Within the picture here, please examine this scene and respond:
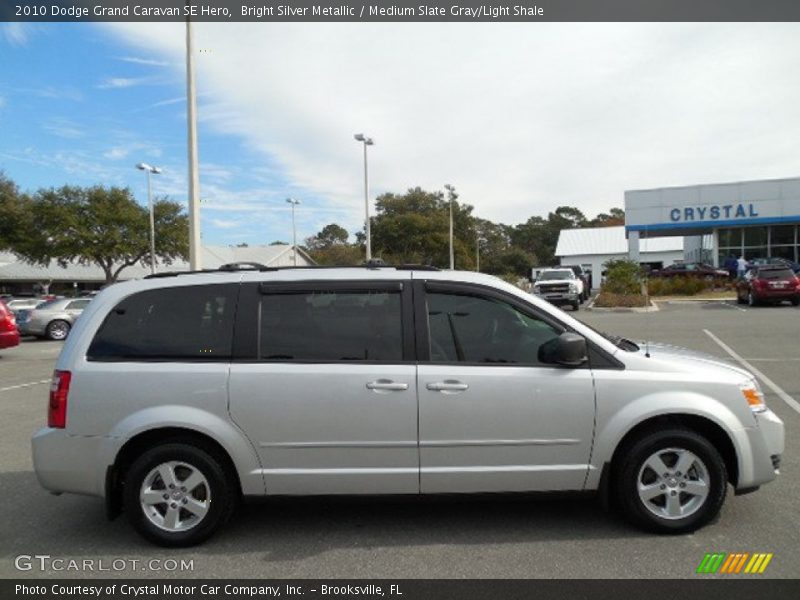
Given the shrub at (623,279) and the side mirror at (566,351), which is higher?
the shrub at (623,279)

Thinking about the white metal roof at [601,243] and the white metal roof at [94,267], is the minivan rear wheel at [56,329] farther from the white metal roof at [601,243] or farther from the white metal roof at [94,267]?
the white metal roof at [601,243]

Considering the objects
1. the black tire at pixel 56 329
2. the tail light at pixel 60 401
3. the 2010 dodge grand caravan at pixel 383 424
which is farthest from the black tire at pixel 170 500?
the black tire at pixel 56 329

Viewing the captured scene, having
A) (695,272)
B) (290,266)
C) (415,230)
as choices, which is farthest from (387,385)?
(415,230)

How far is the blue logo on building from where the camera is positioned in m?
35.4

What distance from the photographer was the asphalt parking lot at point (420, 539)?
12.1ft

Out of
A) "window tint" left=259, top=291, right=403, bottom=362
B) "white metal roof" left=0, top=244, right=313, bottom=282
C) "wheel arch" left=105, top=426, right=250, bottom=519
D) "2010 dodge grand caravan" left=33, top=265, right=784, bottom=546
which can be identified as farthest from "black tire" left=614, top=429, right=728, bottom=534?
"white metal roof" left=0, top=244, right=313, bottom=282

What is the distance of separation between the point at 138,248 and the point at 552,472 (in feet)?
149

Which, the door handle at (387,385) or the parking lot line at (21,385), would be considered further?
the parking lot line at (21,385)

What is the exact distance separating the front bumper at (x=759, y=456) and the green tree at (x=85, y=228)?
4526cm

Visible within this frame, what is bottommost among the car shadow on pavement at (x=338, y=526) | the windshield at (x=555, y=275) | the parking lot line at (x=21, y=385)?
the car shadow on pavement at (x=338, y=526)

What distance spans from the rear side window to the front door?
1418 millimetres

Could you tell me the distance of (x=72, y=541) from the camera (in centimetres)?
423
